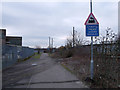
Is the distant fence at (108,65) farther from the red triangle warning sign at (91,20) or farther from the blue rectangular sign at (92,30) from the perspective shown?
the red triangle warning sign at (91,20)

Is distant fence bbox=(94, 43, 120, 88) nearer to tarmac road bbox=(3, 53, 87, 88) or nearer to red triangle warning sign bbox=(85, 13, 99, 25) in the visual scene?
tarmac road bbox=(3, 53, 87, 88)

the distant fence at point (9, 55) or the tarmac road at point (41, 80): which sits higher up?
the distant fence at point (9, 55)

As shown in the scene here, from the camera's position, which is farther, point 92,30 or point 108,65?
point 92,30

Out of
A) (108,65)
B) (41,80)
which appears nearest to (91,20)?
(108,65)

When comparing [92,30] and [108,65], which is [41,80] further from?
[92,30]

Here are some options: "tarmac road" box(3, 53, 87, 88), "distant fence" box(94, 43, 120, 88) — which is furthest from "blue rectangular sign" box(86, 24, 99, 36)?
"tarmac road" box(3, 53, 87, 88)

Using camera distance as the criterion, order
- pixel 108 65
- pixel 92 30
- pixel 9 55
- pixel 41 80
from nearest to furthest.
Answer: pixel 108 65 < pixel 92 30 < pixel 41 80 < pixel 9 55

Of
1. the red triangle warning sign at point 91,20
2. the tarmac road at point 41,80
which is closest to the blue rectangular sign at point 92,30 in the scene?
the red triangle warning sign at point 91,20

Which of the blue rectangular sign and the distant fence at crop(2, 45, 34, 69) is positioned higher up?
the blue rectangular sign

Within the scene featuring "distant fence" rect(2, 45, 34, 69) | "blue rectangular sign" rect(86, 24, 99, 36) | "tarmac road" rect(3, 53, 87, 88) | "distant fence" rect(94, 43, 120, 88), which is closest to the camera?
"distant fence" rect(94, 43, 120, 88)

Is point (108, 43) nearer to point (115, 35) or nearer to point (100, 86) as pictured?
point (115, 35)

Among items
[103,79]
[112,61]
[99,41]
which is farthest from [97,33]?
[103,79]

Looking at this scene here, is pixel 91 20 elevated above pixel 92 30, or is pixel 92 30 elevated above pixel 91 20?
pixel 91 20

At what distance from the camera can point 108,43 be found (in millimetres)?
7738
